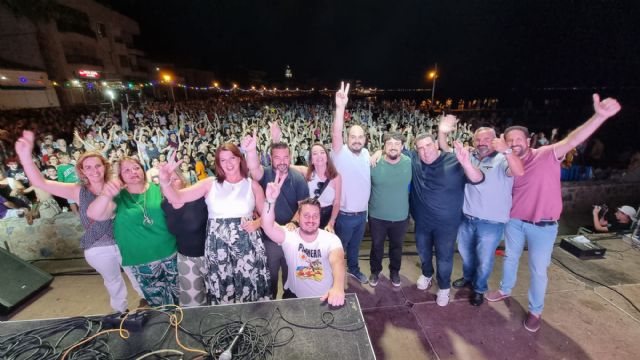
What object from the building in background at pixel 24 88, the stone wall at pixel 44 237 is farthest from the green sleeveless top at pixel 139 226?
the building in background at pixel 24 88

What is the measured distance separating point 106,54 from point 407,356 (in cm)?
4077

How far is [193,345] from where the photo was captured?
1.69 m

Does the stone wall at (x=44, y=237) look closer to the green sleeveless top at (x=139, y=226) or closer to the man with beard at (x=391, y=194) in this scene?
the green sleeveless top at (x=139, y=226)

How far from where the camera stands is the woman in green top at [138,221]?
248 centimetres

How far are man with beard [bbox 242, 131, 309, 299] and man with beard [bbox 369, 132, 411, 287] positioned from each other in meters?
0.86

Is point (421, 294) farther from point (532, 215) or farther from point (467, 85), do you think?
point (467, 85)

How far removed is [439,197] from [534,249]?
1.02 metres

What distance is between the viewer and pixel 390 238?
3.39 m

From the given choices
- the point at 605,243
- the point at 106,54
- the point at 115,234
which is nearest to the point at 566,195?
the point at 605,243

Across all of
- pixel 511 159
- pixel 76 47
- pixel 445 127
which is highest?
pixel 76 47

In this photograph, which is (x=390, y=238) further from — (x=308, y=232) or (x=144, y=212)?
(x=144, y=212)

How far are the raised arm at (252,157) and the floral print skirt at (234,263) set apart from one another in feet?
1.65

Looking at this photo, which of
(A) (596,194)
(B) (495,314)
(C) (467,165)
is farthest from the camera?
(A) (596,194)

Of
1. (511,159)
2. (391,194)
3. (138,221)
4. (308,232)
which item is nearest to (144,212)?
(138,221)
